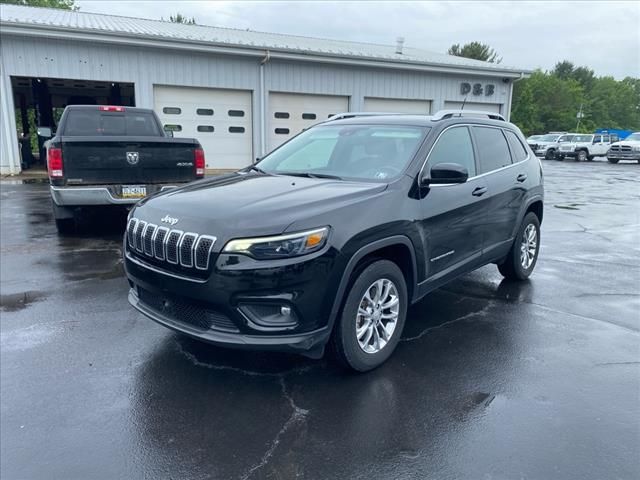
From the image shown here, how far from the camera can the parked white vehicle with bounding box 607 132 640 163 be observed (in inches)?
1217

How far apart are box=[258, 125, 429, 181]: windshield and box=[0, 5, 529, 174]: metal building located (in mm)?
12348

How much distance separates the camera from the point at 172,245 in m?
3.24

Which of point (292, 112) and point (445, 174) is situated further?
point (292, 112)

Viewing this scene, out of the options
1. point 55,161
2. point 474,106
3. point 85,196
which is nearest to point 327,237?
point 85,196

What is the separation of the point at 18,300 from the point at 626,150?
115ft

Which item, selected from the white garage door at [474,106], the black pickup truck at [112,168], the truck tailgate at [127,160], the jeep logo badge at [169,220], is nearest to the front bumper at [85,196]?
the black pickup truck at [112,168]

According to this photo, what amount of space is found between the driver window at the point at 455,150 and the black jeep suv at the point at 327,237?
0.02 meters

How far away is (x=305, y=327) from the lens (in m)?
3.10

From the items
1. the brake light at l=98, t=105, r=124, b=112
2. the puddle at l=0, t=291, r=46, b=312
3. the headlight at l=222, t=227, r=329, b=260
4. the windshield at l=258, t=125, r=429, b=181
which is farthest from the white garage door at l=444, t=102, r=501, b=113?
the headlight at l=222, t=227, r=329, b=260

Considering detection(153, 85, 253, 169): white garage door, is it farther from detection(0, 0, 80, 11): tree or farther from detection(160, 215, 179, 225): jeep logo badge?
detection(0, 0, 80, 11): tree

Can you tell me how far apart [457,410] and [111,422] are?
2153 millimetres

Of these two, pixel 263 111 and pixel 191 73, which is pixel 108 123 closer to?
pixel 191 73

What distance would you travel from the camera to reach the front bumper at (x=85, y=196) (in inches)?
270

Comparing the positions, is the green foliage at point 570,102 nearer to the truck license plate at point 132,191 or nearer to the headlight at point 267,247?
the truck license plate at point 132,191
